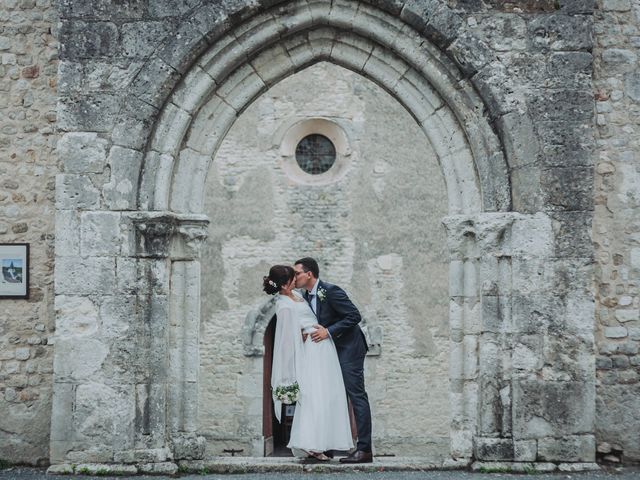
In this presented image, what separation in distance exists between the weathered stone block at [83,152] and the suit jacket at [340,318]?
5.76 feet

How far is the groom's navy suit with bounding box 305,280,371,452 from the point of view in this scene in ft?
20.4

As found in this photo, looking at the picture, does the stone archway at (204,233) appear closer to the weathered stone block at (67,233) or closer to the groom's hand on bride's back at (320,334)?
the weathered stone block at (67,233)

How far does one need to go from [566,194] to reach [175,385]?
114 inches

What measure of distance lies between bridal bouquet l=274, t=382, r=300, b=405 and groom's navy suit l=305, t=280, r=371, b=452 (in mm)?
357

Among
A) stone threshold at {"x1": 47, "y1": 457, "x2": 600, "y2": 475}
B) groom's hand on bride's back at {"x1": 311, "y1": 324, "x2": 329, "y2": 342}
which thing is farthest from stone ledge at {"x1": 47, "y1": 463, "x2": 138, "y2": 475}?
groom's hand on bride's back at {"x1": 311, "y1": 324, "x2": 329, "y2": 342}

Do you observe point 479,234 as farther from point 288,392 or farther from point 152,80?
point 152,80

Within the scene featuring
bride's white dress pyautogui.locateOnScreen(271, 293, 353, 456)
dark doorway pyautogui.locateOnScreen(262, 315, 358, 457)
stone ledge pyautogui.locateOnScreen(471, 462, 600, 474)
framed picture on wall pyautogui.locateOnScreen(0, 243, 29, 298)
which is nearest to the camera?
stone ledge pyautogui.locateOnScreen(471, 462, 600, 474)

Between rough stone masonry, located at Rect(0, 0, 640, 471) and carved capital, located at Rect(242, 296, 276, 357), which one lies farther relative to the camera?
carved capital, located at Rect(242, 296, 276, 357)

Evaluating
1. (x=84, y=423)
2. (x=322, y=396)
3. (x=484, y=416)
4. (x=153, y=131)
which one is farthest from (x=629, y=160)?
(x=84, y=423)

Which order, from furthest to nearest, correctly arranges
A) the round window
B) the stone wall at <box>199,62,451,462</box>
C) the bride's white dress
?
the round window
the stone wall at <box>199,62,451,462</box>
the bride's white dress

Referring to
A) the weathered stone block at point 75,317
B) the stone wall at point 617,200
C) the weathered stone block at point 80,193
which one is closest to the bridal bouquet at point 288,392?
the weathered stone block at point 75,317

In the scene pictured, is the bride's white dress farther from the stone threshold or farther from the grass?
the grass

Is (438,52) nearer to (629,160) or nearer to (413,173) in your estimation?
(629,160)

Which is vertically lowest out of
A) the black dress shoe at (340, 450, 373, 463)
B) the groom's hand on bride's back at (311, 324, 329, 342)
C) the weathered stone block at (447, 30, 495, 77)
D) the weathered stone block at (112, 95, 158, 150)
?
the black dress shoe at (340, 450, 373, 463)
